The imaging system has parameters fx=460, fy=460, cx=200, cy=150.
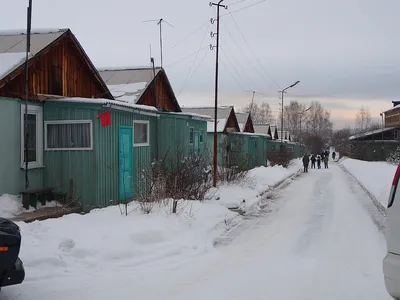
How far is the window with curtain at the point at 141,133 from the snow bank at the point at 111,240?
4.25 metres

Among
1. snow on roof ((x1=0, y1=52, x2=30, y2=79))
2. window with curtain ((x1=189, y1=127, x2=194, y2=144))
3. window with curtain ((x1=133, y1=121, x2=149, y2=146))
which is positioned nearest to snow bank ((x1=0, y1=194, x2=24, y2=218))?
snow on roof ((x1=0, y1=52, x2=30, y2=79))

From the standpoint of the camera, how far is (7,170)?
35.2ft

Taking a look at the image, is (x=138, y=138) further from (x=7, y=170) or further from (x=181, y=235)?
(x=181, y=235)

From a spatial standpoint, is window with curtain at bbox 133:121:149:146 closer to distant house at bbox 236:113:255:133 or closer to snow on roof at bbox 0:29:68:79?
snow on roof at bbox 0:29:68:79

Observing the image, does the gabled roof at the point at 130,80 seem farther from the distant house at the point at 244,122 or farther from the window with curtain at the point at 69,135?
the distant house at the point at 244,122

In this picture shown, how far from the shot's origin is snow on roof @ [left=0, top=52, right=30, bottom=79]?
36.2 feet

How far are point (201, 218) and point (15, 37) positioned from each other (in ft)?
26.8

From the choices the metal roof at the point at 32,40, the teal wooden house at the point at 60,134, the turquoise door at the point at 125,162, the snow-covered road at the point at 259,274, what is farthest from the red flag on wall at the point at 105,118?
the snow-covered road at the point at 259,274

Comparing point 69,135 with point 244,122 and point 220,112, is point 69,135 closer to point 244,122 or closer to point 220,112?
point 220,112

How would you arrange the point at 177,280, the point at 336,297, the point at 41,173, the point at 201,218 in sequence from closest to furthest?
the point at 336,297 < the point at 177,280 < the point at 201,218 < the point at 41,173

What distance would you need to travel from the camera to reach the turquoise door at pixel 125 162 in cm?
→ 1244

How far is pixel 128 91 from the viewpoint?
21312 mm

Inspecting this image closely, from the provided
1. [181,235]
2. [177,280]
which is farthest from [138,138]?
[177,280]

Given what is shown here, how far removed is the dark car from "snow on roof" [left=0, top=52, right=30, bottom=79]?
714 centimetres
